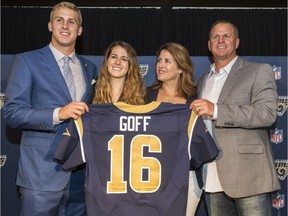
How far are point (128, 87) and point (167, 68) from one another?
0.99 ft

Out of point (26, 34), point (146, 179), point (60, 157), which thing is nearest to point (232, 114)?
point (146, 179)

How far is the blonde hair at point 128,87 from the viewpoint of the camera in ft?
6.97

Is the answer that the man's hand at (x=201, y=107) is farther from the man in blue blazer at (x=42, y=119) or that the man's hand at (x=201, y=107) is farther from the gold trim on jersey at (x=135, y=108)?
the man in blue blazer at (x=42, y=119)

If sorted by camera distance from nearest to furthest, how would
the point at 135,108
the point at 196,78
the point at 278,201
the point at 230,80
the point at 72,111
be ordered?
the point at 72,111, the point at 135,108, the point at 230,80, the point at 278,201, the point at 196,78

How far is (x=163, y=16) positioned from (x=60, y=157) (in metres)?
2.71

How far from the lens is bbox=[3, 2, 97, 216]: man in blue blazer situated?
1900mm

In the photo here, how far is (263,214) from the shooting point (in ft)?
6.85

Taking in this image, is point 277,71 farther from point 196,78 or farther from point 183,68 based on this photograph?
point 183,68

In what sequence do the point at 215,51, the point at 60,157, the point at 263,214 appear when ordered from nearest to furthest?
the point at 60,157 < the point at 263,214 < the point at 215,51

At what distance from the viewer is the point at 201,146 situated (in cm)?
192

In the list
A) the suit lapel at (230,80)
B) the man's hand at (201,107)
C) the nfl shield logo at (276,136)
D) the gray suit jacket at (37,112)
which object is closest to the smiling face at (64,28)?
the gray suit jacket at (37,112)

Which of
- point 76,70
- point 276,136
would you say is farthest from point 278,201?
point 76,70

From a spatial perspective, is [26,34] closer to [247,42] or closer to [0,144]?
[0,144]

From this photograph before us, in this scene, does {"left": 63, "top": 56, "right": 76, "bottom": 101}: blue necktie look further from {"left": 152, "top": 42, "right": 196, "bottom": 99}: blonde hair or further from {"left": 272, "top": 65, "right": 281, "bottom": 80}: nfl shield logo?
{"left": 272, "top": 65, "right": 281, "bottom": 80}: nfl shield logo
